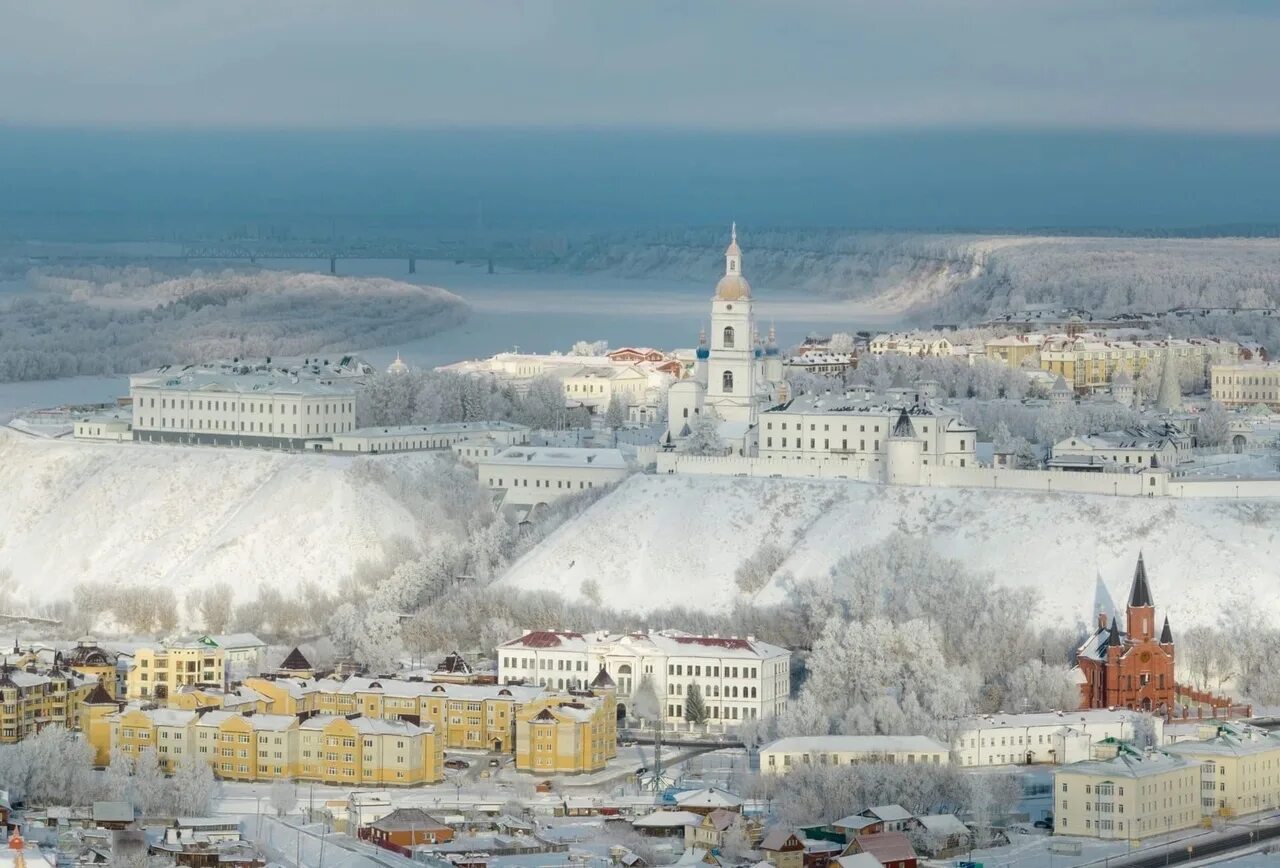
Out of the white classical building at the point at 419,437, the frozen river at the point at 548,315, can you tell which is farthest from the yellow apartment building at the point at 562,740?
the frozen river at the point at 548,315

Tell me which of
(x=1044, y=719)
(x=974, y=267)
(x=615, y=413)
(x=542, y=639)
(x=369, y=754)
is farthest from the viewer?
(x=974, y=267)

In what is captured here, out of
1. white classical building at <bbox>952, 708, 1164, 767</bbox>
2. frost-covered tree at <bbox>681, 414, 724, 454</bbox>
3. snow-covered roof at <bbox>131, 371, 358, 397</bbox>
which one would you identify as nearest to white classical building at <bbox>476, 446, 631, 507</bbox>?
frost-covered tree at <bbox>681, 414, 724, 454</bbox>

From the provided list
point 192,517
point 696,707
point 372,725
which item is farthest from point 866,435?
point 372,725

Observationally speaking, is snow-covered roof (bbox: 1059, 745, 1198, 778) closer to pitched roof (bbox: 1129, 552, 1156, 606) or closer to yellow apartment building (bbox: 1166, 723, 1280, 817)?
yellow apartment building (bbox: 1166, 723, 1280, 817)

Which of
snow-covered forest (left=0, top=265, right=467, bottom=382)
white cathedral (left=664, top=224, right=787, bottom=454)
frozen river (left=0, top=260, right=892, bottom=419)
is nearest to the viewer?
white cathedral (left=664, top=224, right=787, bottom=454)

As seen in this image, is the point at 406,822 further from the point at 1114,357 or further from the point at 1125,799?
the point at 1114,357

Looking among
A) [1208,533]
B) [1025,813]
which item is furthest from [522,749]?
[1208,533]

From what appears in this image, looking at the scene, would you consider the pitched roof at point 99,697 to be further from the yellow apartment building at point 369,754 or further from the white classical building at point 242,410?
the white classical building at point 242,410
